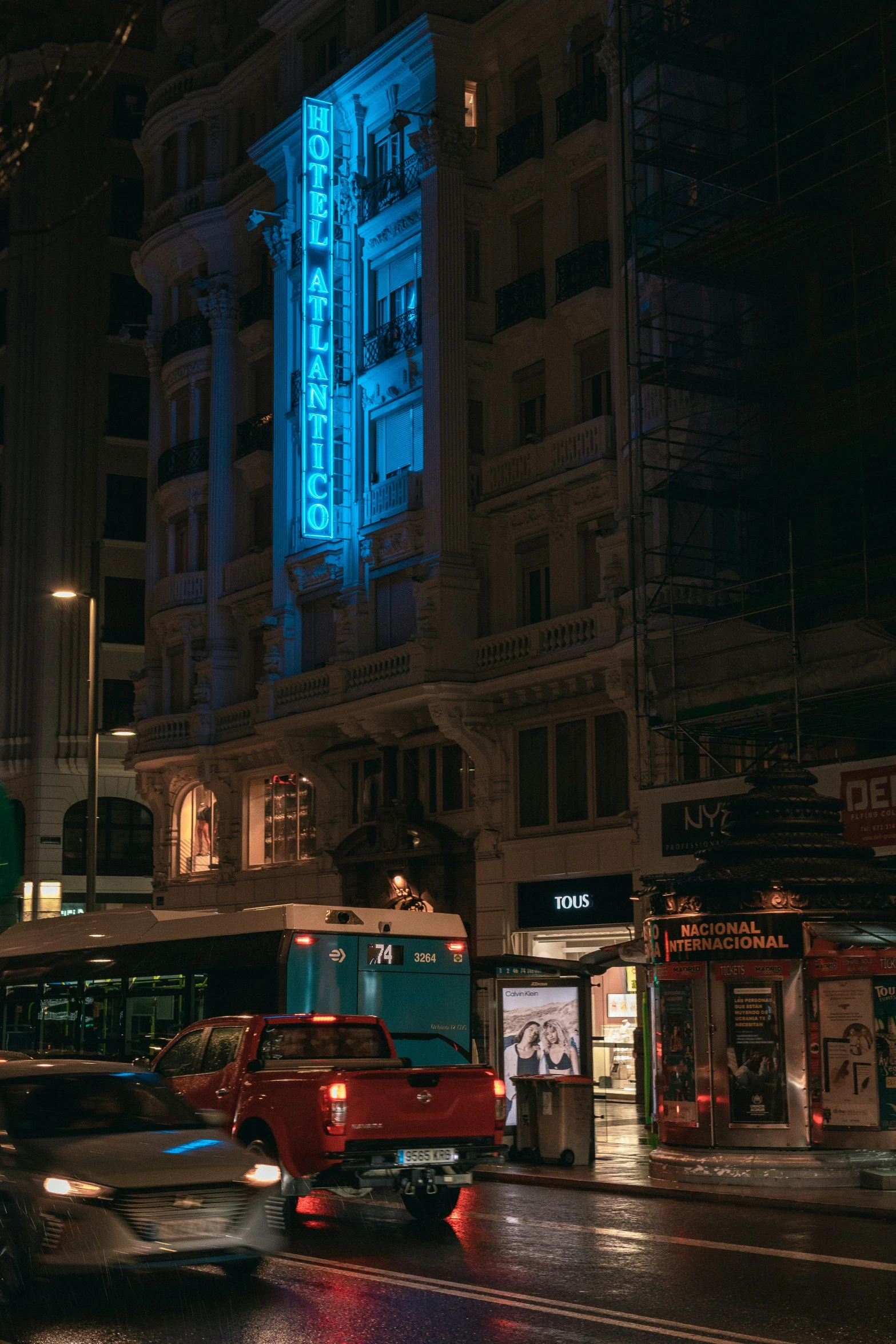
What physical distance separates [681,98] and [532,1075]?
55.1 ft

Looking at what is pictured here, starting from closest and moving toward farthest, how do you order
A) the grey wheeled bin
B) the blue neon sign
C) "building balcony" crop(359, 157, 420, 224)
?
1. the grey wheeled bin
2. "building balcony" crop(359, 157, 420, 224)
3. the blue neon sign

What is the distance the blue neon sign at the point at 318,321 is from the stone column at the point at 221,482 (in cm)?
525

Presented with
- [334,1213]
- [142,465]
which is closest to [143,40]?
[142,465]

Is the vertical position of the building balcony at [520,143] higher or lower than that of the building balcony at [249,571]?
higher

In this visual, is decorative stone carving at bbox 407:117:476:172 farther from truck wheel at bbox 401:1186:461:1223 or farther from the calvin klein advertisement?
truck wheel at bbox 401:1186:461:1223

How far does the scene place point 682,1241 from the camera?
13016mm

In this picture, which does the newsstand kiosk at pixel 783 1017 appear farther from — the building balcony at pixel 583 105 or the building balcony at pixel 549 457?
the building balcony at pixel 583 105

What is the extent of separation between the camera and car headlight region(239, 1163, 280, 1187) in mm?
10758

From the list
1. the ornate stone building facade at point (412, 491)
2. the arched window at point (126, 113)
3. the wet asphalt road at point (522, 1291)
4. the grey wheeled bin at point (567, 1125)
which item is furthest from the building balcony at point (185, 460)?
the wet asphalt road at point (522, 1291)

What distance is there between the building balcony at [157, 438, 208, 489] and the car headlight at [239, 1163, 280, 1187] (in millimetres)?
31495

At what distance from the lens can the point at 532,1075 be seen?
21.8 metres

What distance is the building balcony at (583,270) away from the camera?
3042 centimetres

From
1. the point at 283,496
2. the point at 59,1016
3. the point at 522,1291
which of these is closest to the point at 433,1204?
the point at 522,1291

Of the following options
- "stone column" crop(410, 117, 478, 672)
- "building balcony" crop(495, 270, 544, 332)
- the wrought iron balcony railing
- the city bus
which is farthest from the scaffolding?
the wrought iron balcony railing
